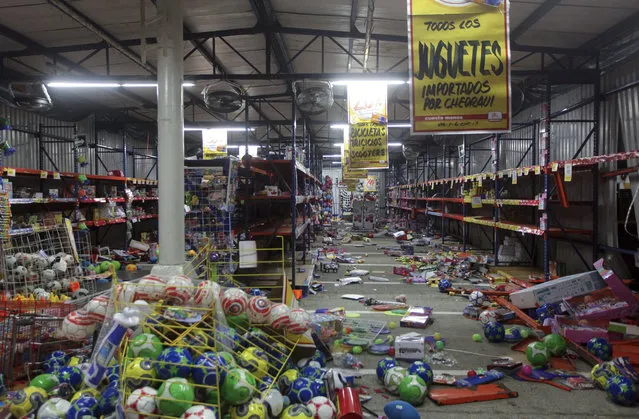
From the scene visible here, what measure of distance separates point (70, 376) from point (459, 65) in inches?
176

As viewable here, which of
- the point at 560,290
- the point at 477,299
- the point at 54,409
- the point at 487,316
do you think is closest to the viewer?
the point at 54,409

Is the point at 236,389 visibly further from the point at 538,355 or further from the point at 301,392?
the point at 538,355

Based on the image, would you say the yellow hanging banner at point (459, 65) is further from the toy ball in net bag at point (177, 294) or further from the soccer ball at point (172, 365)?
the soccer ball at point (172, 365)

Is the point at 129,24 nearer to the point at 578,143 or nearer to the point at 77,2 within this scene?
the point at 77,2

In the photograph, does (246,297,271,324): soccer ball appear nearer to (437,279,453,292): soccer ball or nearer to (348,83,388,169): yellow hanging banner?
(437,279,453,292): soccer ball

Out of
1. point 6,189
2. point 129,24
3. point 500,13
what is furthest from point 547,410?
point 129,24

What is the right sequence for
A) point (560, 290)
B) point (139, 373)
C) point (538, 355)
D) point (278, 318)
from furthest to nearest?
point (560, 290), point (538, 355), point (278, 318), point (139, 373)

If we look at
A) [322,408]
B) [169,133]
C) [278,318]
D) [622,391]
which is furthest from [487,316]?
[169,133]

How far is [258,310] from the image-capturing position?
10.9 ft

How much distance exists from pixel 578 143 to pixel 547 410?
6471mm

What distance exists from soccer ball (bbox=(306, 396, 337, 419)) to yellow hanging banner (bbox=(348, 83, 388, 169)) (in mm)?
6667

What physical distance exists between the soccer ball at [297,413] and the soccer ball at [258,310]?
0.79 meters

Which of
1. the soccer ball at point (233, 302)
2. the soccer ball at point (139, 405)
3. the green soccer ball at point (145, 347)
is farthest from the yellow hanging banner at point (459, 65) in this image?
the soccer ball at point (139, 405)

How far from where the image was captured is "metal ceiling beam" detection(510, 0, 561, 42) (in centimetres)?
599
